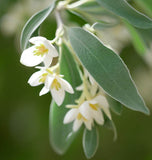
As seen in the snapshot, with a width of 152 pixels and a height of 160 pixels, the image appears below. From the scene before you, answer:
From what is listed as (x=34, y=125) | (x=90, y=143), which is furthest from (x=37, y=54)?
(x=34, y=125)

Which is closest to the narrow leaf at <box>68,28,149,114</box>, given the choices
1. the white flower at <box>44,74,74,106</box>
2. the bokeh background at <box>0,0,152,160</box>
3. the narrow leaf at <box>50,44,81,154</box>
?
the white flower at <box>44,74,74,106</box>

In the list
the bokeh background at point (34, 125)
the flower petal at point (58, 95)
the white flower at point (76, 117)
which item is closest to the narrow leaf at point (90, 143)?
the white flower at point (76, 117)

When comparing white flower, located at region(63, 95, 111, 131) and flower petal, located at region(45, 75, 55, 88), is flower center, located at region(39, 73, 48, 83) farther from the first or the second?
white flower, located at region(63, 95, 111, 131)

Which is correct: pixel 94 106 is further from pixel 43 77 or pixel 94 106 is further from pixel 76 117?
pixel 43 77

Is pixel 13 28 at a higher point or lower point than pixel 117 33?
higher

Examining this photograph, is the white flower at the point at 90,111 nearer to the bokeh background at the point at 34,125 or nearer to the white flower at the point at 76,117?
the white flower at the point at 76,117

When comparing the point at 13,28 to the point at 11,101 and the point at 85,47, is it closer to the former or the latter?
the point at 11,101

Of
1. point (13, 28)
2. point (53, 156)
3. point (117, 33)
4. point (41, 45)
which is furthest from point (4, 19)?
point (41, 45)
